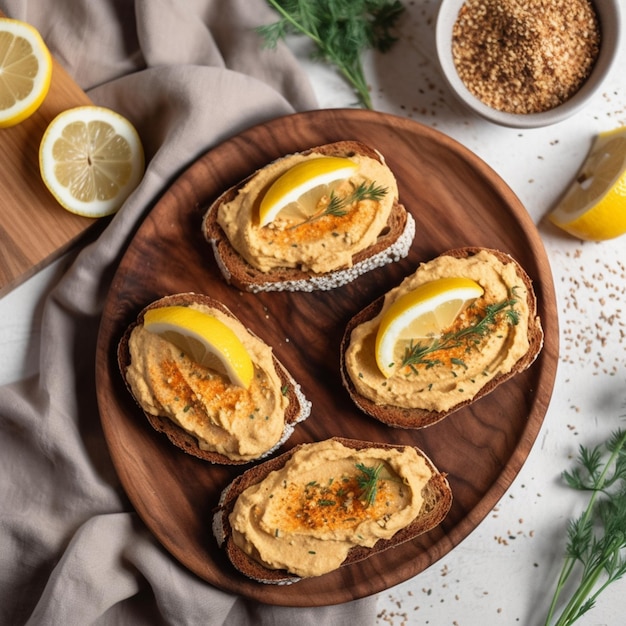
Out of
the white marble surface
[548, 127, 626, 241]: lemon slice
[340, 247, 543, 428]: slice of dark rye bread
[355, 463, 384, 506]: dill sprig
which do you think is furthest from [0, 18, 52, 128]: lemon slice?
[548, 127, 626, 241]: lemon slice

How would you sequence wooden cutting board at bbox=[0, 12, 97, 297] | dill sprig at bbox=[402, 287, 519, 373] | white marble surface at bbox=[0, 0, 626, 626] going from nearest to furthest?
1. dill sprig at bbox=[402, 287, 519, 373]
2. wooden cutting board at bbox=[0, 12, 97, 297]
3. white marble surface at bbox=[0, 0, 626, 626]

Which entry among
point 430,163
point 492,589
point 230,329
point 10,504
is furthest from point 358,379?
point 10,504

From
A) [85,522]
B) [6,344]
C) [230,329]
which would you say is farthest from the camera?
[6,344]

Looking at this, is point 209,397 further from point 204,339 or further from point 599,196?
point 599,196

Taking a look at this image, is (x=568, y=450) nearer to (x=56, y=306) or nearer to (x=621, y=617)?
(x=621, y=617)

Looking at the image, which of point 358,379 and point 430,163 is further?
point 430,163

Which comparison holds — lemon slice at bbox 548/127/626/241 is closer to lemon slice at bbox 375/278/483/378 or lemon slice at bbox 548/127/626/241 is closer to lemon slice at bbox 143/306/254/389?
lemon slice at bbox 375/278/483/378
